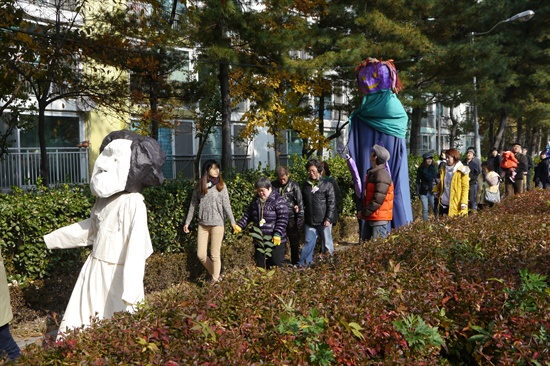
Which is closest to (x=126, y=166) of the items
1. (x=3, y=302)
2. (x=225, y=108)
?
(x=3, y=302)

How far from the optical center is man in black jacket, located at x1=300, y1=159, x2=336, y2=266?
30.2 feet

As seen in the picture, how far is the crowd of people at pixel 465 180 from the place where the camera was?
10367 millimetres

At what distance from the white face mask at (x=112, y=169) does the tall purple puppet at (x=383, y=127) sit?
5168 millimetres

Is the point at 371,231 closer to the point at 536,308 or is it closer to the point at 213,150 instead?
the point at 536,308

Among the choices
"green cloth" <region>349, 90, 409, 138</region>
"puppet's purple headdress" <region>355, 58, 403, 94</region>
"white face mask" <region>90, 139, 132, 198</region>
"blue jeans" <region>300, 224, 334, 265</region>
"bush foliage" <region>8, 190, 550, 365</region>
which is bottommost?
"blue jeans" <region>300, 224, 334, 265</region>

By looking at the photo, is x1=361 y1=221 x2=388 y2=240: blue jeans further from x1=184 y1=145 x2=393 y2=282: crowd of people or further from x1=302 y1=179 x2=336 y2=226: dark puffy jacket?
x1=302 y1=179 x2=336 y2=226: dark puffy jacket

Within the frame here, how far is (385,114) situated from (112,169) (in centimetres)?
538

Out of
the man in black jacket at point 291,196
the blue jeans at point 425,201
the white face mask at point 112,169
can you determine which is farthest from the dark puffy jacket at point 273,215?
the blue jeans at point 425,201

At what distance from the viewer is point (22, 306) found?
6.83 m

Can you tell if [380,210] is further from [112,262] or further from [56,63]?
[56,63]

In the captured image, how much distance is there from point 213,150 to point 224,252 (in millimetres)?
21185

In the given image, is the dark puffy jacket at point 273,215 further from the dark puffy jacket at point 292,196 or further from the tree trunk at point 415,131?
the tree trunk at point 415,131

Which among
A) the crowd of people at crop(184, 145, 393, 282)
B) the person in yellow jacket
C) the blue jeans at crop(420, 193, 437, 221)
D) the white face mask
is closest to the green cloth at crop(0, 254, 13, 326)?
the white face mask

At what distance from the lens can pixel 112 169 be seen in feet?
15.5
